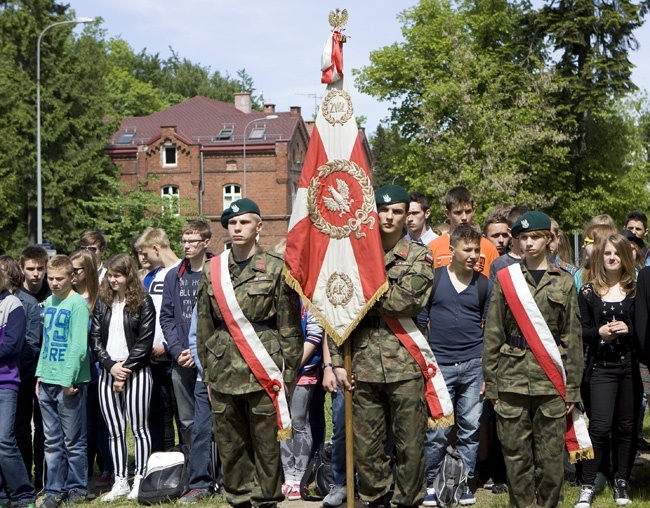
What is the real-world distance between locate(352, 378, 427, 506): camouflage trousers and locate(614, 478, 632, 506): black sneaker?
1.76m

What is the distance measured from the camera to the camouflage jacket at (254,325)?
20.5ft

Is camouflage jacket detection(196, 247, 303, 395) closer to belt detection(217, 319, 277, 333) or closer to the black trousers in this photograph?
belt detection(217, 319, 277, 333)

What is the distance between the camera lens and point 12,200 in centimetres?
4253

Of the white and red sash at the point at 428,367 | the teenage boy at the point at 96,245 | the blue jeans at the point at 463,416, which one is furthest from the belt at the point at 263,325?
the teenage boy at the point at 96,245

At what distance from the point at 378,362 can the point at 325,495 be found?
5.86 feet

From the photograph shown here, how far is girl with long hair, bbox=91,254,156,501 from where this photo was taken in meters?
7.73

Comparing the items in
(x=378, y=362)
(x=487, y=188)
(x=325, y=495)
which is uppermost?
(x=487, y=188)

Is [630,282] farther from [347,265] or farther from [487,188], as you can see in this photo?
[487,188]

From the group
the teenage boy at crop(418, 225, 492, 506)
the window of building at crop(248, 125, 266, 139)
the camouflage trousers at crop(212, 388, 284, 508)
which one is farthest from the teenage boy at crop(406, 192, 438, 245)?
the window of building at crop(248, 125, 266, 139)

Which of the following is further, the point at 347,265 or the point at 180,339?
the point at 180,339

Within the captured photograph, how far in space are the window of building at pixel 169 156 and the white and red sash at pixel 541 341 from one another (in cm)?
5188

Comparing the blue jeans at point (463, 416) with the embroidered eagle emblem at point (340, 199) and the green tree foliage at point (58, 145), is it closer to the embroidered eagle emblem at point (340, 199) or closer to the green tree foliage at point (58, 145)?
the embroidered eagle emblem at point (340, 199)

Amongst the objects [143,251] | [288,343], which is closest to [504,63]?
[143,251]

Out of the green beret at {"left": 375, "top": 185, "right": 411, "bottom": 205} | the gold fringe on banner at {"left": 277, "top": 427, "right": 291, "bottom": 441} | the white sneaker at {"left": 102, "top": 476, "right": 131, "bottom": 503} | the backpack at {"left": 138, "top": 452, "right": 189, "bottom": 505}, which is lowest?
the white sneaker at {"left": 102, "top": 476, "right": 131, "bottom": 503}
